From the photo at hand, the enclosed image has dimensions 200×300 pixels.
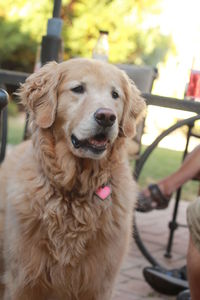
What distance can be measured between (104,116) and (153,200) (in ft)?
4.18

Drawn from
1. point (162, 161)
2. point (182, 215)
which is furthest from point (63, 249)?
point (162, 161)

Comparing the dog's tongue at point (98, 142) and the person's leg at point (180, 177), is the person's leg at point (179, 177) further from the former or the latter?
the dog's tongue at point (98, 142)

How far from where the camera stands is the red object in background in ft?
13.1

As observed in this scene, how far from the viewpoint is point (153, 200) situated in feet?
12.3

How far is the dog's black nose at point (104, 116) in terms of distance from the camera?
102 inches

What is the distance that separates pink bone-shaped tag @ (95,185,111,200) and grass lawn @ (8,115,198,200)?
415 cm

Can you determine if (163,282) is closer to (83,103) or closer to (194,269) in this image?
(194,269)

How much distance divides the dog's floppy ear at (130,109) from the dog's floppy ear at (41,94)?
1.19ft

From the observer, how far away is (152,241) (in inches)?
192

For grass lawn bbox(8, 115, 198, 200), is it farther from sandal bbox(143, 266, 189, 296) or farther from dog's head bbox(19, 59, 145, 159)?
dog's head bbox(19, 59, 145, 159)

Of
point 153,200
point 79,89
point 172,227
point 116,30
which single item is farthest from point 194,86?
point 116,30

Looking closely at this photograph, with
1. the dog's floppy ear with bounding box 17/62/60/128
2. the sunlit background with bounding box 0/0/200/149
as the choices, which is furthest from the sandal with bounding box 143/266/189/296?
the sunlit background with bounding box 0/0/200/149

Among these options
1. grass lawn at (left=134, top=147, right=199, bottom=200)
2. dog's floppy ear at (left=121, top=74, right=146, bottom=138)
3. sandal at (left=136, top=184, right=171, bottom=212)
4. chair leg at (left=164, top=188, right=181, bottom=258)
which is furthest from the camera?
grass lawn at (left=134, top=147, right=199, bottom=200)

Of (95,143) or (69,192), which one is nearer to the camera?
(95,143)
